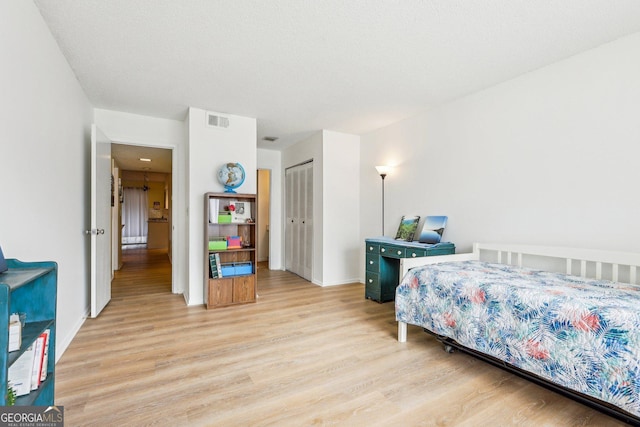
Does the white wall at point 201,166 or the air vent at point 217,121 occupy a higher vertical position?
the air vent at point 217,121

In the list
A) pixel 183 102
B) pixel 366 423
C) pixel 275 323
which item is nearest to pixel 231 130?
pixel 183 102

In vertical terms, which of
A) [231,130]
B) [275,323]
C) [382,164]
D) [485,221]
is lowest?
[275,323]

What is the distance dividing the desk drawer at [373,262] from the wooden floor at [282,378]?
0.65 metres

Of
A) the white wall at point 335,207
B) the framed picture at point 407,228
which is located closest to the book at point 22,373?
the framed picture at point 407,228

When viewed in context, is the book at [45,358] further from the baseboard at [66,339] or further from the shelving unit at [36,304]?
the baseboard at [66,339]

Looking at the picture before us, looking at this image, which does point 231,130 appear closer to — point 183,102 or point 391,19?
point 183,102

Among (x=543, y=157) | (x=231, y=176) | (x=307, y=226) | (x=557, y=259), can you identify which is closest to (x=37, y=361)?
(x=231, y=176)

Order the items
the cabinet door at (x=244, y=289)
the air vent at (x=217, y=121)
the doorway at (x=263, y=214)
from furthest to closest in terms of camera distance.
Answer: the doorway at (x=263, y=214), the air vent at (x=217, y=121), the cabinet door at (x=244, y=289)

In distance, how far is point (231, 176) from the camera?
12.1 ft

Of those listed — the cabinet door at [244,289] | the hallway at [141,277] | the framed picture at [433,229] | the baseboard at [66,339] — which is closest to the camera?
the baseboard at [66,339]

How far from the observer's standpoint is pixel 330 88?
10.1 ft

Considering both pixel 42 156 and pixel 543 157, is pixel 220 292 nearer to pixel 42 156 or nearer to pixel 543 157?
pixel 42 156

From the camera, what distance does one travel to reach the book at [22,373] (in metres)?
1.20

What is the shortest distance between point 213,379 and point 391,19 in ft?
8.84
